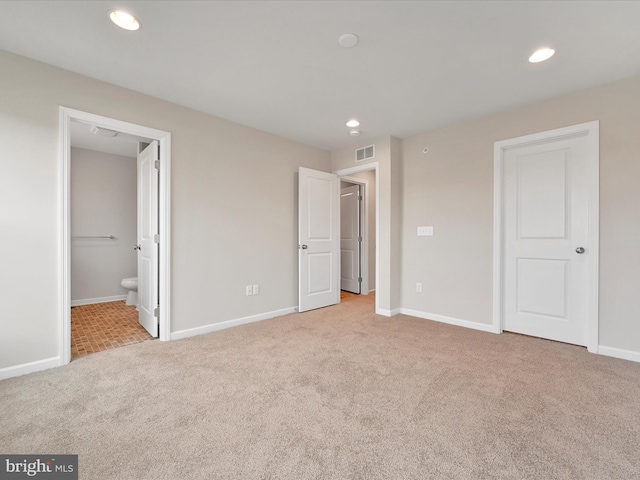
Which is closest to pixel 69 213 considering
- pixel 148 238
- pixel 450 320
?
pixel 148 238

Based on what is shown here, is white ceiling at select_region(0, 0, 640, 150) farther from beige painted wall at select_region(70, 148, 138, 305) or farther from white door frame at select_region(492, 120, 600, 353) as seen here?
beige painted wall at select_region(70, 148, 138, 305)

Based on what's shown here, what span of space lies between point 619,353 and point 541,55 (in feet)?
8.52

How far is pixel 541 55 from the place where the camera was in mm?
2164

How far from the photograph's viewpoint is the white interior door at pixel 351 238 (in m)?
5.59

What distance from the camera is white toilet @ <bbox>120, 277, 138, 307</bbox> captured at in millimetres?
4441

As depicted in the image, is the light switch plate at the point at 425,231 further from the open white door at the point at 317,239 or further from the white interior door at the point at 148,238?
the white interior door at the point at 148,238

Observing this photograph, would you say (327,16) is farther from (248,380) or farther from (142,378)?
(142,378)

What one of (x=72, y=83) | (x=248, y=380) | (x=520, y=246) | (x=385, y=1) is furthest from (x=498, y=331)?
(x=72, y=83)

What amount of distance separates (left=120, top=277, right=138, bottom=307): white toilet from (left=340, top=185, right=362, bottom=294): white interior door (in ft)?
12.0

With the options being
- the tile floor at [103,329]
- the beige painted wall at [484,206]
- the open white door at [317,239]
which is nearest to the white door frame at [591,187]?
the beige painted wall at [484,206]

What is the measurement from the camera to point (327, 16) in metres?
1.79

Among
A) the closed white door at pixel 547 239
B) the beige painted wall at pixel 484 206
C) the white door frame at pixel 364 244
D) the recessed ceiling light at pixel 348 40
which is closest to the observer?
the recessed ceiling light at pixel 348 40

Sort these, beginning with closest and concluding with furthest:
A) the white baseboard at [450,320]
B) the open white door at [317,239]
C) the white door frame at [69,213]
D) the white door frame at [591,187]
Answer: the white door frame at [69,213], the white door frame at [591,187], the white baseboard at [450,320], the open white door at [317,239]

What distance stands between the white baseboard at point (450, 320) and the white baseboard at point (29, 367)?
372 centimetres
